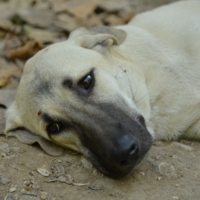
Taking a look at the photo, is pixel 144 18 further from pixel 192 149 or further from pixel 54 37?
pixel 54 37

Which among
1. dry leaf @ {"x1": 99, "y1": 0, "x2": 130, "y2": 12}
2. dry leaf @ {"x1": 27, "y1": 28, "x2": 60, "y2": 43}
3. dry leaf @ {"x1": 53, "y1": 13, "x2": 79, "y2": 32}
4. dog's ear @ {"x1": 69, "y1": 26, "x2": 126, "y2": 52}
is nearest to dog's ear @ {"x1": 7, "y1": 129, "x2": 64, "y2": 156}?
dog's ear @ {"x1": 69, "y1": 26, "x2": 126, "y2": 52}

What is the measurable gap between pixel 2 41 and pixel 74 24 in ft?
3.84

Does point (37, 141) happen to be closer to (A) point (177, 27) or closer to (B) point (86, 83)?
(B) point (86, 83)

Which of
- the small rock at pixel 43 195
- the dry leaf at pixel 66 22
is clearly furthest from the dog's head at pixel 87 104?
the dry leaf at pixel 66 22

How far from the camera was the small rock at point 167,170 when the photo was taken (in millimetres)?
3120

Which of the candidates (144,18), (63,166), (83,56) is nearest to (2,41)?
(144,18)

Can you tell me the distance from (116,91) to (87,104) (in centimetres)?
28

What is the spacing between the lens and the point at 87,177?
3.09 m

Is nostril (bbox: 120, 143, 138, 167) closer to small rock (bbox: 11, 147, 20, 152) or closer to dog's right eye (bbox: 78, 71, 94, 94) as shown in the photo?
dog's right eye (bbox: 78, 71, 94, 94)

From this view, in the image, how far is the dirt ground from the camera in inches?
113

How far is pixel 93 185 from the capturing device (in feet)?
9.79

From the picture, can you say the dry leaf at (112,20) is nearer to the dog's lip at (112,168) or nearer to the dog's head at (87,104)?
the dog's head at (87,104)

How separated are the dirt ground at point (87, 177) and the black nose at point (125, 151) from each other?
0.25 m

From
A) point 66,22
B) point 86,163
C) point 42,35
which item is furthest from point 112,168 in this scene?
point 66,22
